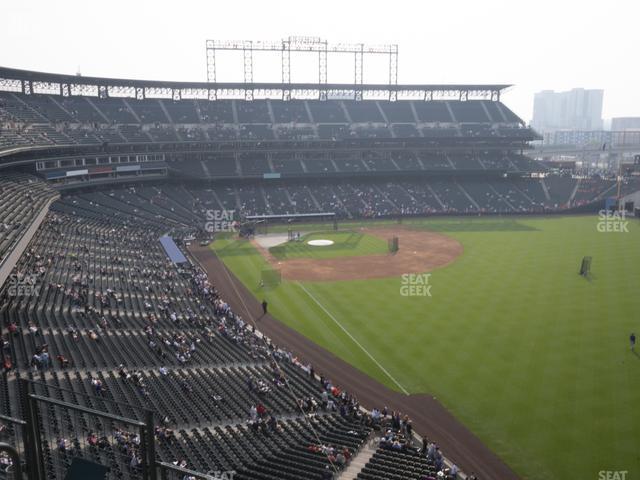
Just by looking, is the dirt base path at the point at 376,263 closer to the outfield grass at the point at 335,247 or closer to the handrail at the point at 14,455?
the outfield grass at the point at 335,247

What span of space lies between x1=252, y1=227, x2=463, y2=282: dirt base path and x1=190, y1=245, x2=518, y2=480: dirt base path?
1071cm

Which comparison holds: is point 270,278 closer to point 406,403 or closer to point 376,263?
point 376,263

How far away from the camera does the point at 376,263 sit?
2082 inches

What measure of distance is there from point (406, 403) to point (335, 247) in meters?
35.8

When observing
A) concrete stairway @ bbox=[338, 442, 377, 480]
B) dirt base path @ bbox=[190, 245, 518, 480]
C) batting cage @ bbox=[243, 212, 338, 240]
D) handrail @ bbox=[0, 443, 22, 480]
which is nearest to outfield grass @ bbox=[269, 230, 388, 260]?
batting cage @ bbox=[243, 212, 338, 240]

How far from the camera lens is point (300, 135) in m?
90.2

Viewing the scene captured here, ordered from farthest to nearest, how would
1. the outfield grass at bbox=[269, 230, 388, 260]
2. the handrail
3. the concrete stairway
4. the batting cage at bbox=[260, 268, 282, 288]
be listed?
the outfield grass at bbox=[269, 230, 388, 260], the batting cage at bbox=[260, 268, 282, 288], the concrete stairway, the handrail

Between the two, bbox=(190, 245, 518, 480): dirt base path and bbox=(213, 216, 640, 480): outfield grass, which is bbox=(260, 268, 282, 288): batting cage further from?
bbox=(190, 245, 518, 480): dirt base path

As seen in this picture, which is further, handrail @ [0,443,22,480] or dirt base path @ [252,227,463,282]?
dirt base path @ [252,227,463,282]

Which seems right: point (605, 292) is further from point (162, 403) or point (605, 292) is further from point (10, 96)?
point (10, 96)

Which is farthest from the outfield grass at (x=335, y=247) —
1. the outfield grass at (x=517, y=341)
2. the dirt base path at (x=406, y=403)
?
the dirt base path at (x=406, y=403)

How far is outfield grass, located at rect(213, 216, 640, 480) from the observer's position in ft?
73.4

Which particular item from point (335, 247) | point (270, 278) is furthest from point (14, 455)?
point (335, 247)

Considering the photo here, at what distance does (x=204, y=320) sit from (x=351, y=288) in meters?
14.8
